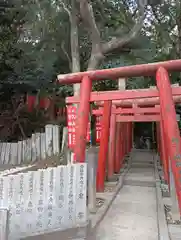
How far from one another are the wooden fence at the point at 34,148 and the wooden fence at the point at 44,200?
636 cm

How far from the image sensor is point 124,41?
1094cm

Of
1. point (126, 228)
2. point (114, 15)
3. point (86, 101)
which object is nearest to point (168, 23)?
point (114, 15)

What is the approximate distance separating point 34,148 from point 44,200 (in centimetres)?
732

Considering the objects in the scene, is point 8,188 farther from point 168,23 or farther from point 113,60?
point 168,23

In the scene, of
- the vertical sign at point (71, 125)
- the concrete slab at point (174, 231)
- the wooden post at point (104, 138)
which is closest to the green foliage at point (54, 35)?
the vertical sign at point (71, 125)

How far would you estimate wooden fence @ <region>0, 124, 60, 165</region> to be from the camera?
1070 cm

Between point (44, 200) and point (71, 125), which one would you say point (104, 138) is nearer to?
point (71, 125)

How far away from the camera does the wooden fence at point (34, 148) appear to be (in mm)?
10703

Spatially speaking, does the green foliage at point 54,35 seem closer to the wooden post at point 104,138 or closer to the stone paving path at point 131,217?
the wooden post at point 104,138

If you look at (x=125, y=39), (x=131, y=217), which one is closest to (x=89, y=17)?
(x=125, y=39)

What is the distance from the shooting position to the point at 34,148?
1097cm

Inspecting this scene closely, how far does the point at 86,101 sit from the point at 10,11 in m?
9.21

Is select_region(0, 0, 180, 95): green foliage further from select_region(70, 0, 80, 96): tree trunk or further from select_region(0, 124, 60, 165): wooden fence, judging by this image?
select_region(0, 124, 60, 165): wooden fence

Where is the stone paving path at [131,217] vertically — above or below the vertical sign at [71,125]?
below
